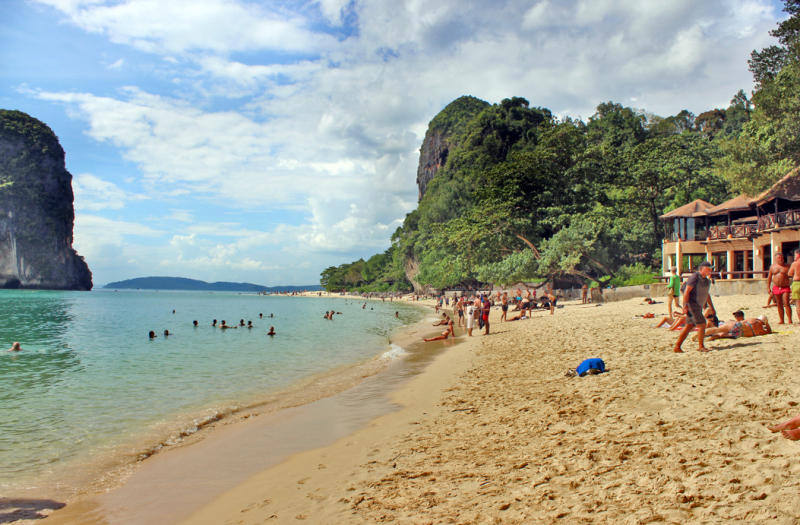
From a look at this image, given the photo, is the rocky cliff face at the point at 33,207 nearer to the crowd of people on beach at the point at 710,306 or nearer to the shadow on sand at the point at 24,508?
the shadow on sand at the point at 24,508

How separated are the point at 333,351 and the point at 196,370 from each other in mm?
5652

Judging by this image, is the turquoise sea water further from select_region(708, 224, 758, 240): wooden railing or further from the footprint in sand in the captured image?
select_region(708, 224, 758, 240): wooden railing

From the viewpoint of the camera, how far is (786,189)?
812 inches

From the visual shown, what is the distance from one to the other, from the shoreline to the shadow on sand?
97 mm

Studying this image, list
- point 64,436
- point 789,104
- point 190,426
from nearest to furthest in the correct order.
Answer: point 64,436
point 190,426
point 789,104

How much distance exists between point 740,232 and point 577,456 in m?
28.8

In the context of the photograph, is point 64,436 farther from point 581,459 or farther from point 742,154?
point 742,154

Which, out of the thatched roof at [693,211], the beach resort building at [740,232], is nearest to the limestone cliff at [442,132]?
the beach resort building at [740,232]

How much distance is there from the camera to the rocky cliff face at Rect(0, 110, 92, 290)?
349ft

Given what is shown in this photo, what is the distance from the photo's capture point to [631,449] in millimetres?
4039

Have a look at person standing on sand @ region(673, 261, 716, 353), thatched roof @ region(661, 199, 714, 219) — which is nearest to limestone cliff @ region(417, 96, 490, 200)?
thatched roof @ region(661, 199, 714, 219)

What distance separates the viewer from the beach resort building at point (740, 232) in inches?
834

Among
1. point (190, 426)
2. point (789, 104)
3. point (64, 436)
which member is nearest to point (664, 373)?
point (190, 426)

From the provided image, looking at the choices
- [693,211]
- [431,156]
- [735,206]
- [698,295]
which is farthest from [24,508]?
[431,156]
